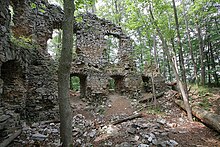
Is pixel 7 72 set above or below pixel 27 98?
above

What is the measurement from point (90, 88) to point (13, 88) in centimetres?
409

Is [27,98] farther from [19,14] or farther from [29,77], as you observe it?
[19,14]

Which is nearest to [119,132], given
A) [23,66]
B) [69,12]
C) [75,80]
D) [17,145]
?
[17,145]

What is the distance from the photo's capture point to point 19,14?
6.60 metres

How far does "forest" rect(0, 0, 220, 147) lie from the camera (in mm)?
3570

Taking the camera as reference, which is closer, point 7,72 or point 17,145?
point 17,145

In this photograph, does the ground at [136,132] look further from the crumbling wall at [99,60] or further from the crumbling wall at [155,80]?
the crumbling wall at [155,80]

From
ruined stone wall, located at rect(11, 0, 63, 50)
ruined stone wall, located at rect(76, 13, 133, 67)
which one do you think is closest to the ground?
ruined stone wall, located at rect(76, 13, 133, 67)

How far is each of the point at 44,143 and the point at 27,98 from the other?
8.71 feet

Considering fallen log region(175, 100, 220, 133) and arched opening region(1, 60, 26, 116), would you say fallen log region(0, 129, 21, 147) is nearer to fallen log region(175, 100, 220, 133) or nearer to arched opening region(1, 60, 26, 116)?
arched opening region(1, 60, 26, 116)

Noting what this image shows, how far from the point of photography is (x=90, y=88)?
333 inches

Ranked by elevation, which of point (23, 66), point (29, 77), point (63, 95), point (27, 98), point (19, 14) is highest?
point (19, 14)

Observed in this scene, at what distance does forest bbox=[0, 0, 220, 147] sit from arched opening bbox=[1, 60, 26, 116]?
3 cm

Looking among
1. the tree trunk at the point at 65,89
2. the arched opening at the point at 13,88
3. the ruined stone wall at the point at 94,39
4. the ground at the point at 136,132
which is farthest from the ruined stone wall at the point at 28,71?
the ruined stone wall at the point at 94,39
